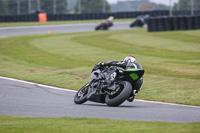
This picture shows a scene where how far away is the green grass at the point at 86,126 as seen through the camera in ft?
19.6

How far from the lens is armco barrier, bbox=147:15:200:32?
31.5 m

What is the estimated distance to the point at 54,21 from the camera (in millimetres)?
46250

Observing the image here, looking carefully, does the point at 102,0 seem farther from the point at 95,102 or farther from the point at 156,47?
the point at 95,102

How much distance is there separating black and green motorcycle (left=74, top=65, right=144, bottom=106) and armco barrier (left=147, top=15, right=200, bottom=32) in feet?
76.3

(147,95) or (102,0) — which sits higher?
(102,0)

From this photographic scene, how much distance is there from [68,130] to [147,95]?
17.4ft

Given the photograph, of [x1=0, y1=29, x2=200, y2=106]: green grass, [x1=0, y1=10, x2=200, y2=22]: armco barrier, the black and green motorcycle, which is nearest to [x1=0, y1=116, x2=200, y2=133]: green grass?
the black and green motorcycle

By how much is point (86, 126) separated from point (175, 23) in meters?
27.2

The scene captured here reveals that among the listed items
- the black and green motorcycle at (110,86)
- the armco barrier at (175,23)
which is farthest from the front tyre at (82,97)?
the armco barrier at (175,23)

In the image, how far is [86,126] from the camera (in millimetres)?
6363

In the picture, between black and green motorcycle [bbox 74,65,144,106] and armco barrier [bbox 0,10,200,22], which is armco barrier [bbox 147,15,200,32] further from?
black and green motorcycle [bbox 74,65,144,106]

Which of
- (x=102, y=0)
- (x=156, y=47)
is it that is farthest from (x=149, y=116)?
(x=102, y=0)

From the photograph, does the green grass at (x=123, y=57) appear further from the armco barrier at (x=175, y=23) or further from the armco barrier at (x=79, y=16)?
the armco barrier at (x=79, y=16)

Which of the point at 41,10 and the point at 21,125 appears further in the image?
the point at 41,10
